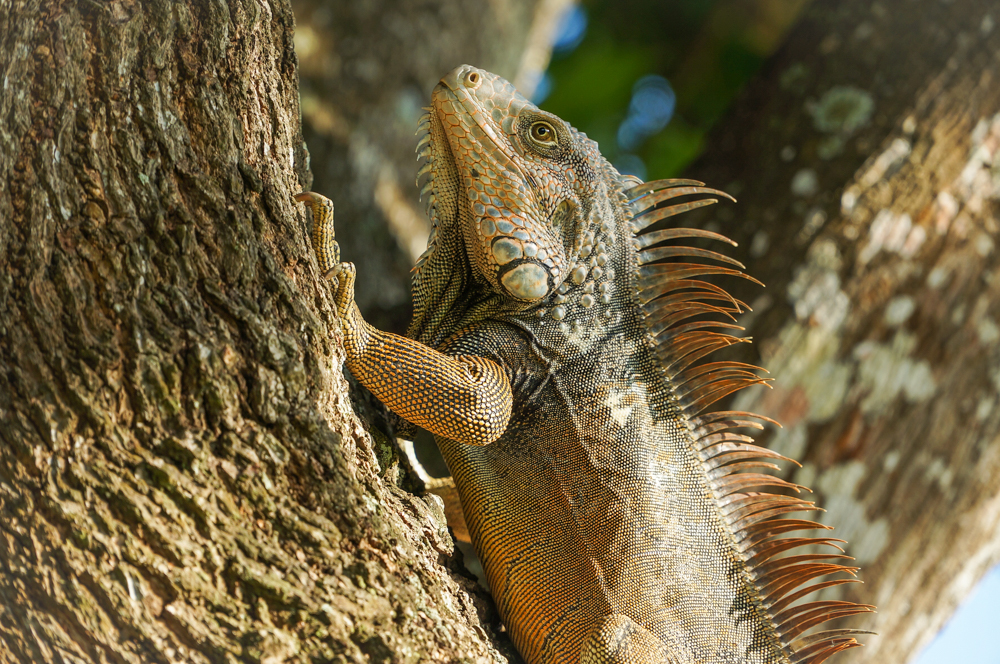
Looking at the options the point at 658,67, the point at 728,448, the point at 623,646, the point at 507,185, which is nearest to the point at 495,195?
the point at 507,185

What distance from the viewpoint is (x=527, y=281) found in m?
3.08

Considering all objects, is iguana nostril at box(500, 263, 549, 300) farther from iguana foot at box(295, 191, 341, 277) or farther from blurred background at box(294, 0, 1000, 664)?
blurred background at box(294, 0, 1000, 664)

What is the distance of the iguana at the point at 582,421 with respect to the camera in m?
3.01

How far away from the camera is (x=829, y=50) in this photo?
4977mm

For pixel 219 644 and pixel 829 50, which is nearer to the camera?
pixel 219 644

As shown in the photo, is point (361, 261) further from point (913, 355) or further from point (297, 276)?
point (913, 355)

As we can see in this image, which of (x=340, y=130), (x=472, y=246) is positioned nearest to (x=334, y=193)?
(x=340, y=130)

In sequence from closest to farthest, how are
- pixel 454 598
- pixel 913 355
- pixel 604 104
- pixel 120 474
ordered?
pixel 120 474 < pixel 454 598 < pixel 913 355 < pixel 604 104

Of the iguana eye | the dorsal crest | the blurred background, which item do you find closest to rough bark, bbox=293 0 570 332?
the blurred background

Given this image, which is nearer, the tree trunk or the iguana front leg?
the iguana front leg

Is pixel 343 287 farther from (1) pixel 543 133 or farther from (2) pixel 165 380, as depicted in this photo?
(1) pixel 543 133

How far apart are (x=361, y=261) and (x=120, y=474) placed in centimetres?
371

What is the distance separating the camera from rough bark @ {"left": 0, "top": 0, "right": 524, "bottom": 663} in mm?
1842

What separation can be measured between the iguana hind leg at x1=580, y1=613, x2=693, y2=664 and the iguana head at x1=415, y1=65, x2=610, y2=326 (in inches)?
54.5
